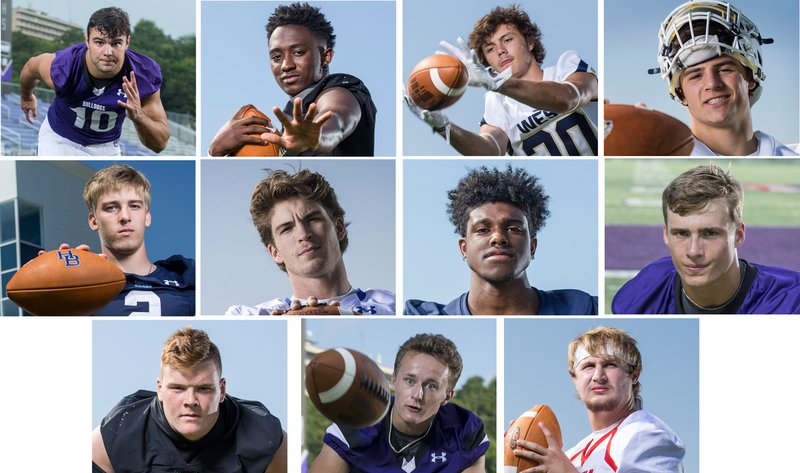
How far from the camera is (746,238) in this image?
7395mm

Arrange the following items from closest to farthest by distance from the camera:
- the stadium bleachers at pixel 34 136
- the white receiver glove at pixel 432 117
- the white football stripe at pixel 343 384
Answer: the white football stripe at pixel 343 384 < the white receiver glove at pixel 432 117 < the stadium bleachers at pixel 34 136

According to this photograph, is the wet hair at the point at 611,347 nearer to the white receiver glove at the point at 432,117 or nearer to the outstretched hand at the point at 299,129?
the white receiver glove at the point at 432,117

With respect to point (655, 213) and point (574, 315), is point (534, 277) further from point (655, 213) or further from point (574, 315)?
point (655, 213)

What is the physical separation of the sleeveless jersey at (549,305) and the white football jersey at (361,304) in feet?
0.37

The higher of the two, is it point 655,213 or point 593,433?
point 655,213

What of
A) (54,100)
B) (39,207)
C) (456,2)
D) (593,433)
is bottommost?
(593,433)

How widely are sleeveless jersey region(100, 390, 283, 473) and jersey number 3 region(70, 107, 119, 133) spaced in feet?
4.94

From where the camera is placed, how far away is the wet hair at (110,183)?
7.39 meters

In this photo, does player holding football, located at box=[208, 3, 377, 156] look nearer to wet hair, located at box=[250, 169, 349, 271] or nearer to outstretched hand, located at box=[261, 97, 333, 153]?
outstretched hand, located at box=[261, 97, 333, 153]

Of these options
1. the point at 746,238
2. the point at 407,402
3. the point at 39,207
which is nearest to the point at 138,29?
the point at 39,207

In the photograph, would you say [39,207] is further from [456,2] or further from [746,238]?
[746,238]

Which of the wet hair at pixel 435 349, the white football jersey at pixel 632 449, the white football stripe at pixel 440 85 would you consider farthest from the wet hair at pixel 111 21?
the white football jersey at pixel 632 449

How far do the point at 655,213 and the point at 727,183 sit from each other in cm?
43

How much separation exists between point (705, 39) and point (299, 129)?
230cm
